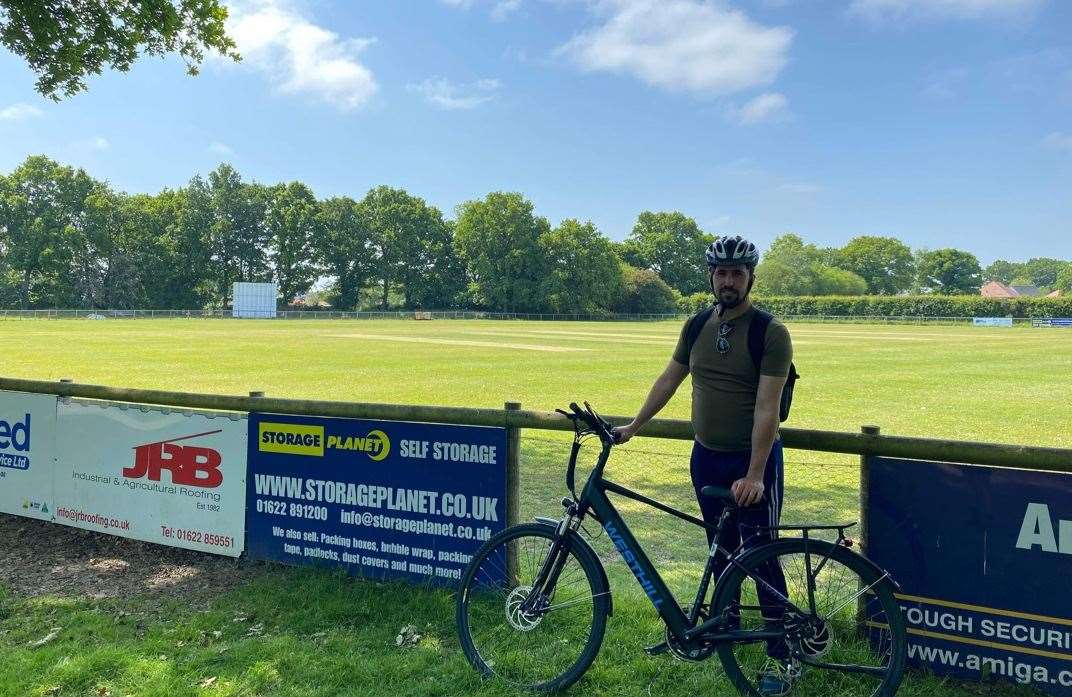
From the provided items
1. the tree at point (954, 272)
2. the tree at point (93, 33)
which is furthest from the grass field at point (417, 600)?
the tree at point (954, 272)

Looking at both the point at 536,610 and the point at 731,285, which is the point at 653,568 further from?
the point at 731,285

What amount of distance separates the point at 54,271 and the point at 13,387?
8971cm

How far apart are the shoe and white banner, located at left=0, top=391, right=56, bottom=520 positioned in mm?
5686

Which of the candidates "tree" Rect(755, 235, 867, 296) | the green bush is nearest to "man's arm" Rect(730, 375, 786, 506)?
the green bush

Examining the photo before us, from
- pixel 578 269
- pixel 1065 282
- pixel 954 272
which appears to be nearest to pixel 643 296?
pixel 578 269

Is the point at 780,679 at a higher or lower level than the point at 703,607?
lower

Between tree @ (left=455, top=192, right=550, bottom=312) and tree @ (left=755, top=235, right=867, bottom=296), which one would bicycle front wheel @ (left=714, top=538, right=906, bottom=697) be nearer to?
tree @ (left=455, top=192, right=550, bottom=312)

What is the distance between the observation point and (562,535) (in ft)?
11.5

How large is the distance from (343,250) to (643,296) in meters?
44.3

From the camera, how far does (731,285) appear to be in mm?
3342

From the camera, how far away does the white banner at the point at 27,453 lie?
235 inches

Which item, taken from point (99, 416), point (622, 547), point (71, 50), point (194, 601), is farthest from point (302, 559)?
point (71, 50)

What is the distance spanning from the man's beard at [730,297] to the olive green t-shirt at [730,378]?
64mm

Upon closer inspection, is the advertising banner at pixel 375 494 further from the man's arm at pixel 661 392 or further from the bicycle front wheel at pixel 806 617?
the bicycle front wheel at pixel 806 617
